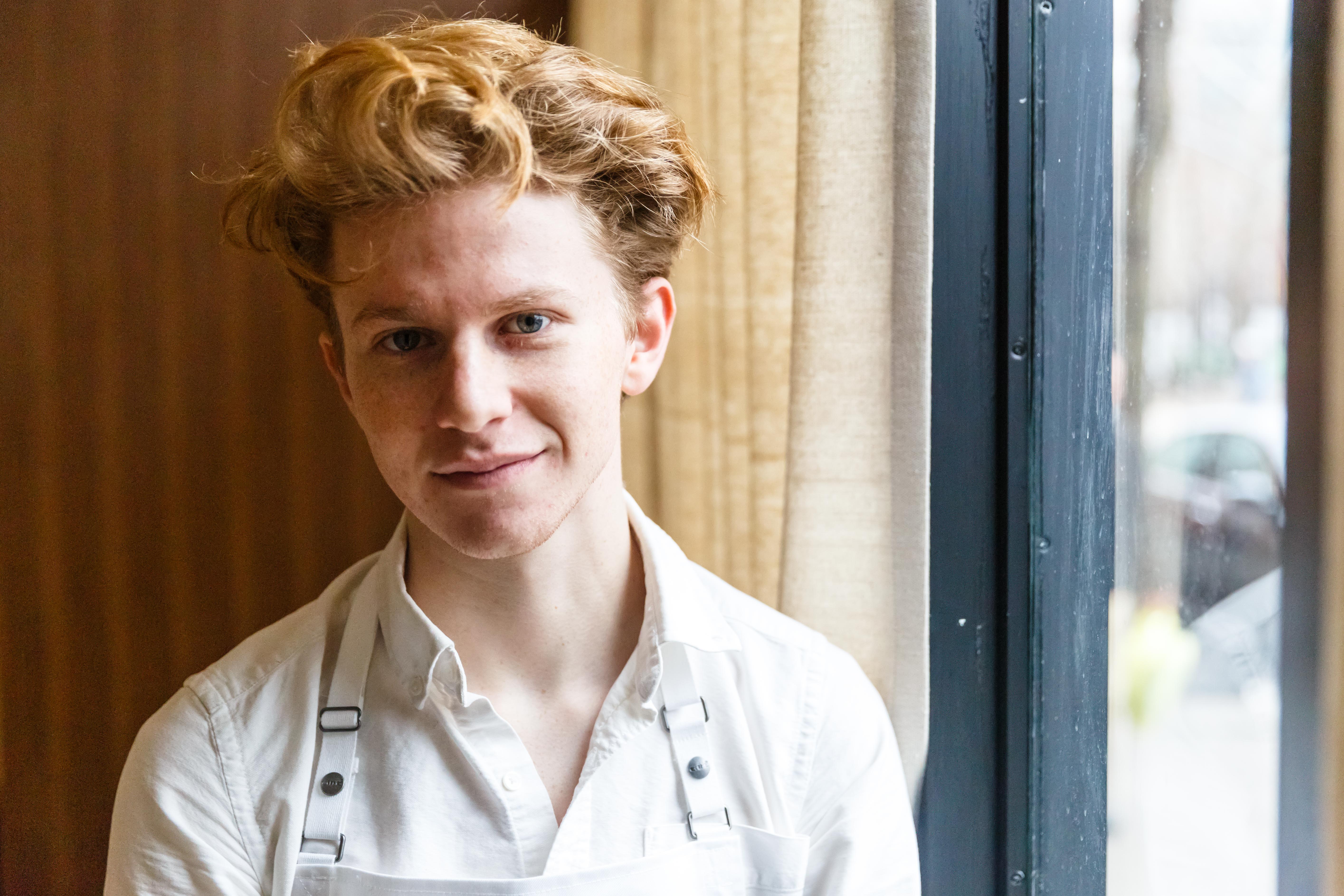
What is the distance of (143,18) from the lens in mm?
1385

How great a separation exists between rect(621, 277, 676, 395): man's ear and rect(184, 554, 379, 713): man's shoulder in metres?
0.43

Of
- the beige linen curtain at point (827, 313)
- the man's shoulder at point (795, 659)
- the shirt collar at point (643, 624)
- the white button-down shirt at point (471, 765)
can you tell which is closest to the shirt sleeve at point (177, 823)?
the white button-down shirt at point (471, 765)

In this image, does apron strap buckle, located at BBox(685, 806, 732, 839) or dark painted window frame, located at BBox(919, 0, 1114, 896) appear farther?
dark painted window frame, located at BBox(919, 0, 1114, 896)

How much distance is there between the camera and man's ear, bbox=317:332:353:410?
1.04 m

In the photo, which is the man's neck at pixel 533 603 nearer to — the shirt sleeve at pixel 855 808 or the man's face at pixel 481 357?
the man's face at pixel 481 357

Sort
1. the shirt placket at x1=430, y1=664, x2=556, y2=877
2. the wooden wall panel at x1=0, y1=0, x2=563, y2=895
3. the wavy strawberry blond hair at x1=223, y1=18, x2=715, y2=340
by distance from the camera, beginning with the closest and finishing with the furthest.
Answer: the wavy strawberry blond hair at x1=223, y1=18, x2=715, y2=340, the shirt placket at x1=430, y1=664, x2=556, y2=877, the wooden wall panel at x1=0, y1=0, x2=563, y2=895

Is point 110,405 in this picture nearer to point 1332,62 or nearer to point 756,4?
point 756,4

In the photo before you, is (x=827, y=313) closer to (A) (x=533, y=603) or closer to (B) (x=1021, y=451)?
(B) (x=1021, y=451)

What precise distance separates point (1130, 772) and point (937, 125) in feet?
2.73

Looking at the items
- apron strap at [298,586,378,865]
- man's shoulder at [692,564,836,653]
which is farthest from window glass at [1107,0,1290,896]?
apron strap at [298,586,378,865]

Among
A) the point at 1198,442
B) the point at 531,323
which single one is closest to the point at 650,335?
the point at 531,323

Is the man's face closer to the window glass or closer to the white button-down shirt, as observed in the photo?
the white button-down shirt

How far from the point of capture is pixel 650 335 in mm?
1083

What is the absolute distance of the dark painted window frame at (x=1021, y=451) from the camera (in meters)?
1.15
